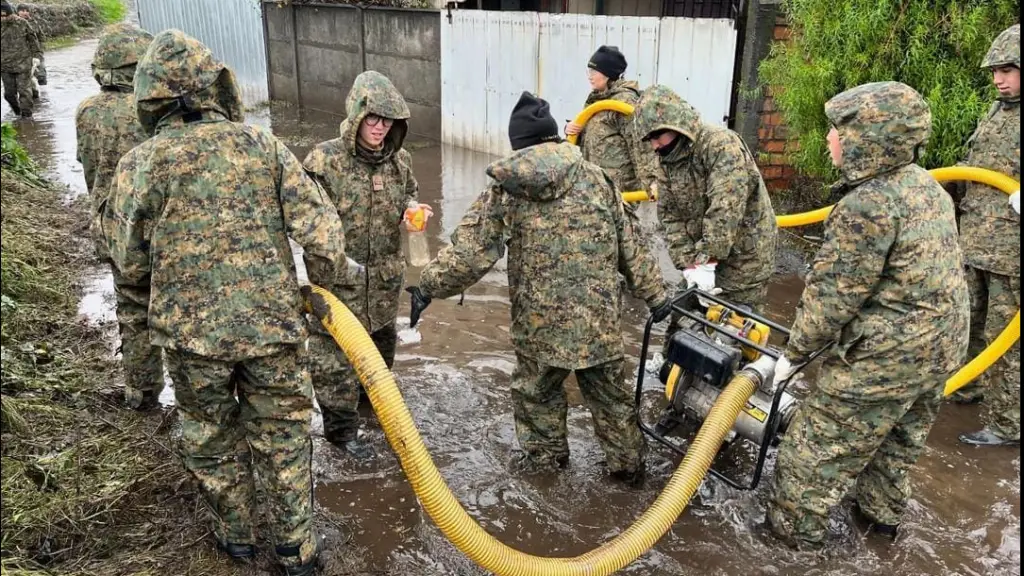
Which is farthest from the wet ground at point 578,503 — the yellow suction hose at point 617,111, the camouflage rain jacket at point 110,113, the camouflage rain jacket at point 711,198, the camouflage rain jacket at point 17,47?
the camouflage rain jacket at point 17,47

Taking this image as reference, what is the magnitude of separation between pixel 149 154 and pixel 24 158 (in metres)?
6.74

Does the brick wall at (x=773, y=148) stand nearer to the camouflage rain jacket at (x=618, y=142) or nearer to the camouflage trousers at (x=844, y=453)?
the camouflage rain jacket at (x=618, y=142)

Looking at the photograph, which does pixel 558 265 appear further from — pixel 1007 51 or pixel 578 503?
pixel 1007 51

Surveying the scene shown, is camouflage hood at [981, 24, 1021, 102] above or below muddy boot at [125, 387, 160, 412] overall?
above

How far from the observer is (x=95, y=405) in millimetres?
4328

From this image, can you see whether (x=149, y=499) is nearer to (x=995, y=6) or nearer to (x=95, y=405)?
(x=95, y=405)

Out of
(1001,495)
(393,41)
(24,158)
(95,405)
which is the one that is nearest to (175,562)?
(95,405)

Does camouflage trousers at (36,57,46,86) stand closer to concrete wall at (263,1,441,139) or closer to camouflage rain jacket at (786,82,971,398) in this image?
concrete wall at (263,1,441,139)

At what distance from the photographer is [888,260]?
120 inches

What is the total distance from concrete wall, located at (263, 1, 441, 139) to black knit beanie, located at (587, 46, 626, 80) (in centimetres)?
537

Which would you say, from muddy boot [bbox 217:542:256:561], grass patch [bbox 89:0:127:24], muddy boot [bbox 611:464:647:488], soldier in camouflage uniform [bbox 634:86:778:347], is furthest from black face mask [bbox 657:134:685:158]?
grass patch [bbox 89:0:127:24]

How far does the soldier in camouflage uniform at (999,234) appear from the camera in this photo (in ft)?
13.9

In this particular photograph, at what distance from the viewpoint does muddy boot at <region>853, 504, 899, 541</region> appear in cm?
361

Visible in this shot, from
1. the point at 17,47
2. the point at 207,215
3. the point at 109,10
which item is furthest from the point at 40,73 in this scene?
the point at 109,10
